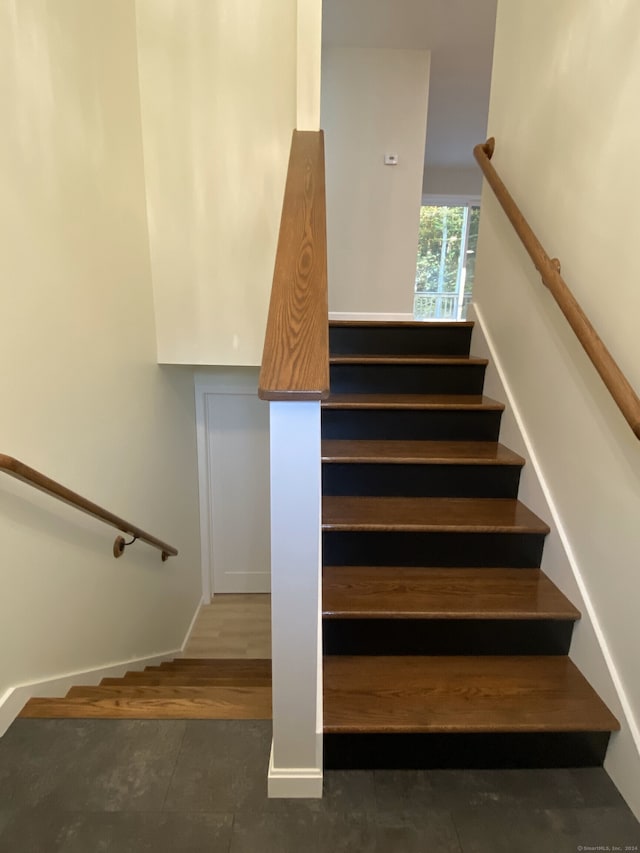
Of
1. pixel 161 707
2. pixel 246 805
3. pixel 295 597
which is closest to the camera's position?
pixel 295 597

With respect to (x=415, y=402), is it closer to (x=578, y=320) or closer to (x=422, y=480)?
(x=422, y=480)

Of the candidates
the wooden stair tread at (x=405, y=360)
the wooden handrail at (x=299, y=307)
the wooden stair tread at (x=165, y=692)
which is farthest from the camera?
the wooden stair tread at (x=405, y=360)

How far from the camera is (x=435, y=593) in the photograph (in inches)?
58.6

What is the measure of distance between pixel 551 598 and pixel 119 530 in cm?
166

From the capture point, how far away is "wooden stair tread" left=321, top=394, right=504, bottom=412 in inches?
76.0

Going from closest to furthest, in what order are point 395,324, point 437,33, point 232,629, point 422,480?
point 422,480
point 395,324
point 437,33
point 232,629

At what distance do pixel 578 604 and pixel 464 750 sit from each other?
1.75ft

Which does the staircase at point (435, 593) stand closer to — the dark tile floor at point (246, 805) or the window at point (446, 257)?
the dark tile floor at point (246, 805)

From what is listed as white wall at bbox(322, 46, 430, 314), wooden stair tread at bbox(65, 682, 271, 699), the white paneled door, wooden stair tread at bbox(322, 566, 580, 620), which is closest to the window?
white wall at bbox(322, 46, 430, 314)

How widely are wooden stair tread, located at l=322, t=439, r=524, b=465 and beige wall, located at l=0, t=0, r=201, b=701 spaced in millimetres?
920

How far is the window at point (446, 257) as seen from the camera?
6.05 metres

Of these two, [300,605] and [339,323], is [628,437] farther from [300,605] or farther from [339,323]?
Result: [339,323]

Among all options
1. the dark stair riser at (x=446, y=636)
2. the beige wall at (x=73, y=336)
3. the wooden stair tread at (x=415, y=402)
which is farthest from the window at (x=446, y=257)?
the dark stair riser at (x=446, y=636)

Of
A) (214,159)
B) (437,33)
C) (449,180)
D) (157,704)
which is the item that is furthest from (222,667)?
(449,180)
